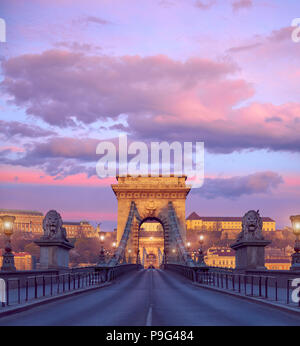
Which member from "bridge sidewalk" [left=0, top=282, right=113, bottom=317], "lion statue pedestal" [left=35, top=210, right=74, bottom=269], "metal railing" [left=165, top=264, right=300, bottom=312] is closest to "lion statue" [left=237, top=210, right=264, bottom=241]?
"metal railing" [left=165, top=264, right=300, bottom=312]

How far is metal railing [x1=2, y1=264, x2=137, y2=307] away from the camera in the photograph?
20925mm

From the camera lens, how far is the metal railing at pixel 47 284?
68.7 feet

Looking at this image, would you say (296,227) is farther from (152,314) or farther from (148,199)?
(148,199)

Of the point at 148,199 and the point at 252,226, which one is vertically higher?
the point at 148,199

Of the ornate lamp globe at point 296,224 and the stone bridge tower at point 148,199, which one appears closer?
the ornate lamp globe at point 296,224

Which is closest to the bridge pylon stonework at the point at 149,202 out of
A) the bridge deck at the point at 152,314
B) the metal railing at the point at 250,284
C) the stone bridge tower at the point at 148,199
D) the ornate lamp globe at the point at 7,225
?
the stone bridge tower at the point at 148,199

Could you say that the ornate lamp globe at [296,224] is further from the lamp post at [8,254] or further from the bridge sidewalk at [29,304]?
the lamp post at [8,254]

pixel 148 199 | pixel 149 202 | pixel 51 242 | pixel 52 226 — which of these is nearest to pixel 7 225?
pixel 52 226

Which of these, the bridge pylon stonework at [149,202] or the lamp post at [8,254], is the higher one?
the bridge pylon stonework at [149,202]

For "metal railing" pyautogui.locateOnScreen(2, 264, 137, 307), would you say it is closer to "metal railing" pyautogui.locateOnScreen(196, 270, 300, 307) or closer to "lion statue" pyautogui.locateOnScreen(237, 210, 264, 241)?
"metal railing" pyautogui.locateOnScreen(196, 270, 300, 307)

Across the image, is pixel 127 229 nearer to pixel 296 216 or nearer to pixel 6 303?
pixel 296 216

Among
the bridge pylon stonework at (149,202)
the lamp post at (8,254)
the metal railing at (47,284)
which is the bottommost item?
the metal railing at (47,284)

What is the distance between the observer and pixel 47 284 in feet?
103
